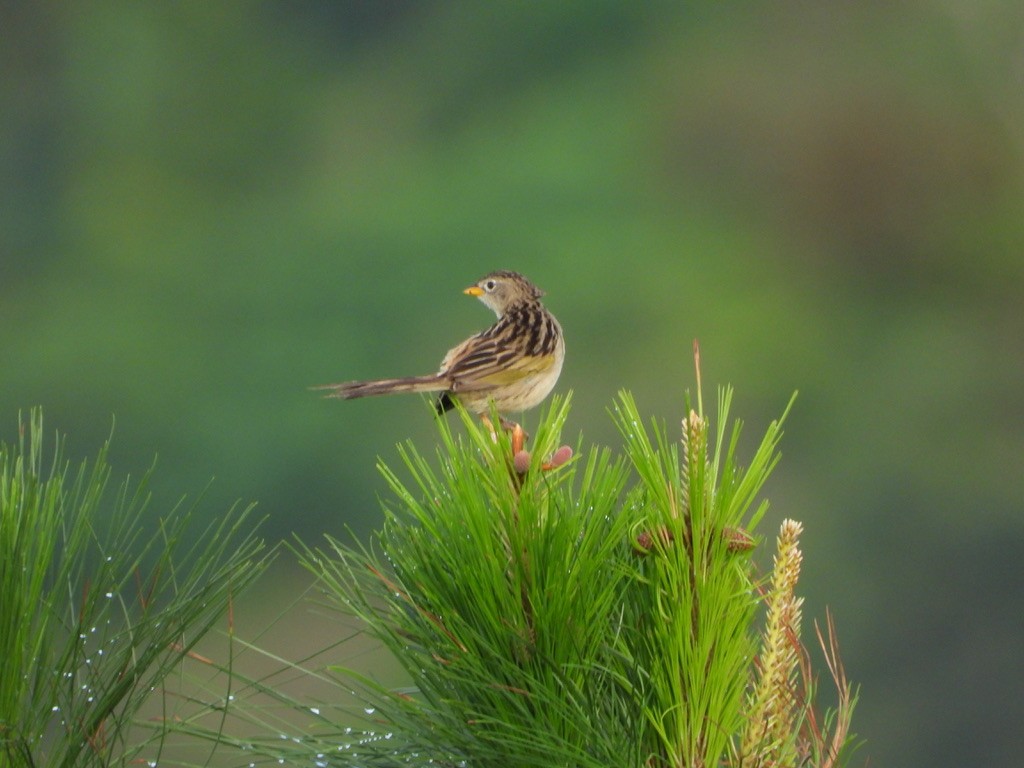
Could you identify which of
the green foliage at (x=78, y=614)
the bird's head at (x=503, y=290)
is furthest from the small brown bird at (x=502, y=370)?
the green foliage at (x=78, y=614)

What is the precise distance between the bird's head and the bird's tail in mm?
619

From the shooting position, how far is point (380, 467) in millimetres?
719

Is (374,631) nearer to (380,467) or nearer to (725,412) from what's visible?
(380,467)

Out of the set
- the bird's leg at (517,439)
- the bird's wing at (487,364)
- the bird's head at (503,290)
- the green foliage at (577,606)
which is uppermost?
the bird's head at (503,290)

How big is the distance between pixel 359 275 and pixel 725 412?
5.63 meters

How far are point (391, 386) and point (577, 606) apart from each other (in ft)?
2.35

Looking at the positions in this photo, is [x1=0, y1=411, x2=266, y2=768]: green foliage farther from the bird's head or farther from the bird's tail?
the bird's head

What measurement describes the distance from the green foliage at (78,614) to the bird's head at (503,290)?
1.38 m

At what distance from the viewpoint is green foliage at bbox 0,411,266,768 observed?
0.74m

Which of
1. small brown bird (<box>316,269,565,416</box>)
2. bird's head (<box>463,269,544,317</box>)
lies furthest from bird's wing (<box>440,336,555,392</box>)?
bird's head (<box>463,269,544,317</box>)

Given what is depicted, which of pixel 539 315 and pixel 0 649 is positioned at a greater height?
pixel 539 315

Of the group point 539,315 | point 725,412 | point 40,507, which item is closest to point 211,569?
point 40,507

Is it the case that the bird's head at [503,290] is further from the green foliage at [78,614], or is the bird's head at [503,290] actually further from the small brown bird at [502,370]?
the green foliage at [78,614]

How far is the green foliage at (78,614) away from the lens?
74 centimetres
